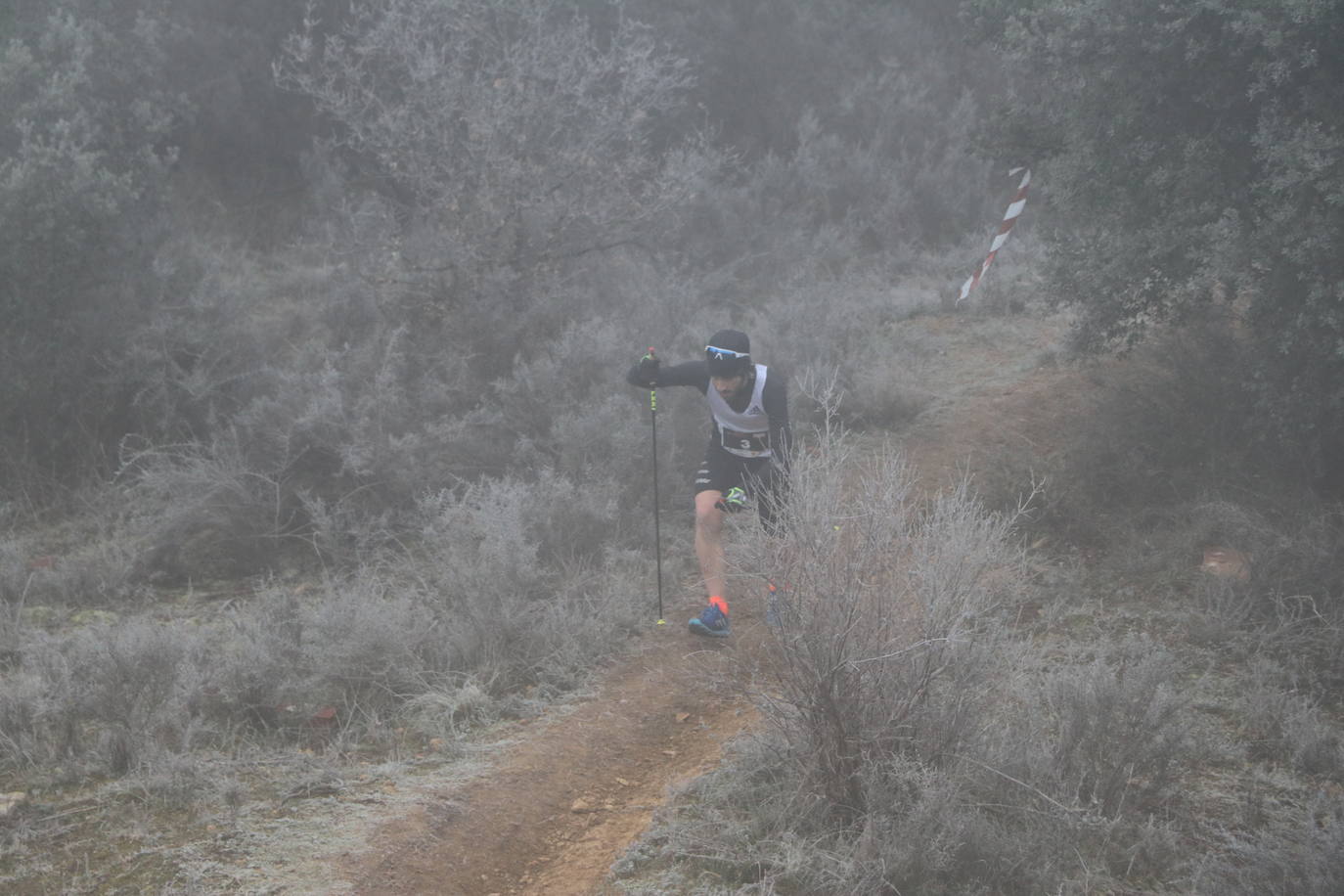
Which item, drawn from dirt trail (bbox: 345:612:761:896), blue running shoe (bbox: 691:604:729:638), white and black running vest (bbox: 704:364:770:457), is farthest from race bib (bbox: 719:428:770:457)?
dirt trail (bbox: 345:612:761:896)

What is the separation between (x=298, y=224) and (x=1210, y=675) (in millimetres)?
11247

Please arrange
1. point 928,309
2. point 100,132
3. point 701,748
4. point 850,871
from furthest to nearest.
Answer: point 928,309 < point 100,132 < point 701,748 < point 850,871

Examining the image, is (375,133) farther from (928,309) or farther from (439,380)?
(928,309)

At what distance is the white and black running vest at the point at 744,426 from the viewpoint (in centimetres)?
625

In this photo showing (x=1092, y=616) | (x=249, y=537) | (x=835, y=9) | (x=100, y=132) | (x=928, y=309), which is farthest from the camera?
(x=835, y=9)

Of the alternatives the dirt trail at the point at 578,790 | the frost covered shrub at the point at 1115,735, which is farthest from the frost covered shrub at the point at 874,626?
the dirt trail at the point at 578,790

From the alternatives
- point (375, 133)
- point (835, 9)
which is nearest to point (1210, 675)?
point (375, 133)

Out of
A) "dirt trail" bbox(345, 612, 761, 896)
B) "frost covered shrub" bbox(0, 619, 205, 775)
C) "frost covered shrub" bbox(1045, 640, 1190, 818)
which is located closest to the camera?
"dirt trail" bbox(345, 612, 761, 896)

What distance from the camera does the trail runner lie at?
614 centimetres

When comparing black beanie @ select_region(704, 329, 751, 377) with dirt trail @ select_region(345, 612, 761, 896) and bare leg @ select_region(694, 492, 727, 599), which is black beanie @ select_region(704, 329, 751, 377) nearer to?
bare leg @ select_region(694, 492, 727, 599)

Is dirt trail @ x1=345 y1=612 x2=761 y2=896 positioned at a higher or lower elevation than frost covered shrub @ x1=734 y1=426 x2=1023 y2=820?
lower

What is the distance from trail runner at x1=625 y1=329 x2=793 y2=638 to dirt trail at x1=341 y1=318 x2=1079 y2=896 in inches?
13.8

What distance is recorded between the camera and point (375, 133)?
10.6 m

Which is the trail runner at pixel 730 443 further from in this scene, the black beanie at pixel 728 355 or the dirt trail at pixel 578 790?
the dirt trail at pixel 578 790
